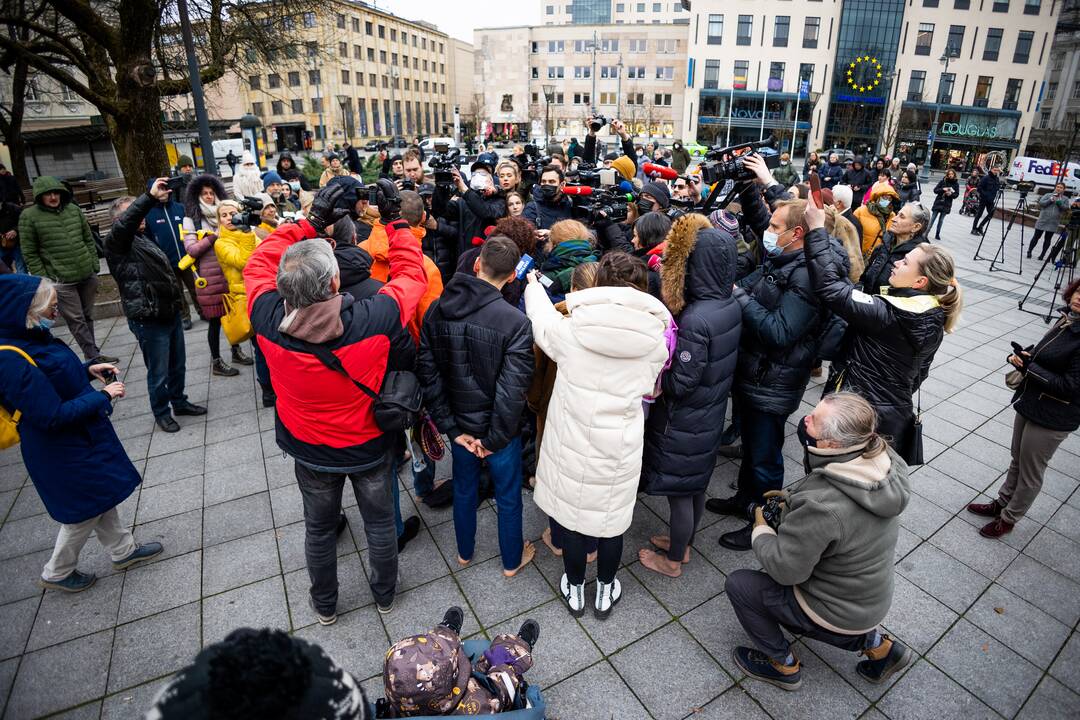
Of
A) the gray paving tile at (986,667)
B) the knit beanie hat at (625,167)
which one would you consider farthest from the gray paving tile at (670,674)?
the knit beanie hat at (625,167)

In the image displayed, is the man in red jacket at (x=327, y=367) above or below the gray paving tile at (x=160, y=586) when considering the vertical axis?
above

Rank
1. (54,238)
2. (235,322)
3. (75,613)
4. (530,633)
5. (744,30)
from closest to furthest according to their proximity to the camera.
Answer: (530,633) → (75,613) → (235,322) → (54,238) → (744,30)

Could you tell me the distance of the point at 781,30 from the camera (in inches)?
1901

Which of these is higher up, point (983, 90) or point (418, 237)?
point (983, 90)

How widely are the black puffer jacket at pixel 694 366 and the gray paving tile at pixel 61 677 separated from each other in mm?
3035

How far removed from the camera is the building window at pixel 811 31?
157 feet

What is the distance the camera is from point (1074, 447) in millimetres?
5039

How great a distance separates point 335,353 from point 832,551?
235 cm

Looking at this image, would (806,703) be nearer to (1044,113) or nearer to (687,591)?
(687,591)

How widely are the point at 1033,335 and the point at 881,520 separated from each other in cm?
802

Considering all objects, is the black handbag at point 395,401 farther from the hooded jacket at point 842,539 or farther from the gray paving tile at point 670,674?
the hooded jacket at point 842,539

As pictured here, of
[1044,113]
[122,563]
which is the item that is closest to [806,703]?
[122,563]

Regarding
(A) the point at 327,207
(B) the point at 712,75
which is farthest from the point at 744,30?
(A) the point at 327,207

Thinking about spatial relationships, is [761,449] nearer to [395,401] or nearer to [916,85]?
[395,401]
